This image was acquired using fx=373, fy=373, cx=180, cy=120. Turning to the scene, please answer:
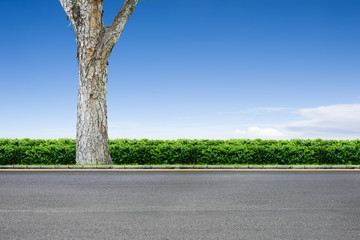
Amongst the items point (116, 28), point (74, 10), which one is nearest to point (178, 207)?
point (116, 28)

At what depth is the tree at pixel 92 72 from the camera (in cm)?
1376

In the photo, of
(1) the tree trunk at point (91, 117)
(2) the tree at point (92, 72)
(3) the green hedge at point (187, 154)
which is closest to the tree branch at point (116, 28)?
(2) the tree at point (92, 72)

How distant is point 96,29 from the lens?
550 inches

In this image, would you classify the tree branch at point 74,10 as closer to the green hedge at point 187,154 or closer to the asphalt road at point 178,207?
the green hedge at point 187,154

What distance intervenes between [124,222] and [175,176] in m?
5.27

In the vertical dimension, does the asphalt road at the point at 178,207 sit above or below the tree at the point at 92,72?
below

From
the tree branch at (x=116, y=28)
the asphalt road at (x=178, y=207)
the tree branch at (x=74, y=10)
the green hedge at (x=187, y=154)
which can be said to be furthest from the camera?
the green hedge at (x=187, y=154)

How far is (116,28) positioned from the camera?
45.3ft

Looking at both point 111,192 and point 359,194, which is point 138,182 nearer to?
point 111,192

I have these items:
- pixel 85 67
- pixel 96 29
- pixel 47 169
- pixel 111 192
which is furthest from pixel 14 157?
pixel 111 192

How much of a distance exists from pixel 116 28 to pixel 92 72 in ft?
6.10

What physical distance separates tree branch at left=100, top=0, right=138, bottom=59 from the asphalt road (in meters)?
5.23

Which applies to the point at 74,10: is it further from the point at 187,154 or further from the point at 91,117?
the point at 187,154

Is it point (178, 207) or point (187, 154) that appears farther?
point (187, 154)
